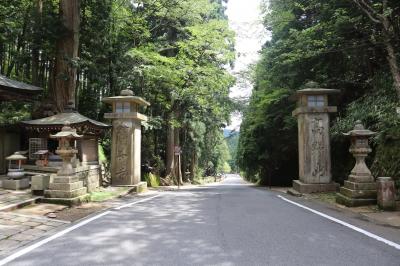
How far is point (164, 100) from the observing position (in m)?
23.6

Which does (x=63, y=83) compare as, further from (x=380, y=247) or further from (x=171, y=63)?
(x=380, y=247)

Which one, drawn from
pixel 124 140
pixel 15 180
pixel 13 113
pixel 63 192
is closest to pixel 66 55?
pixel 13 113

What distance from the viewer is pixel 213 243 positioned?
5.82 m

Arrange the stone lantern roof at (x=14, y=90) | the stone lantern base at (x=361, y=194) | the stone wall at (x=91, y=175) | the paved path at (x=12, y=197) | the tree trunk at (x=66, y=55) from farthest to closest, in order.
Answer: the tree trunk at (x=66, y=55) → the stone lantern roof at (x=14, y=90) → the stone wall at (x=91, y=175) → the stone lantern base at (x=361, y=194) → the paved path at (x=12, y=197)

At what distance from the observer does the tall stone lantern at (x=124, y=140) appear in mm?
16031

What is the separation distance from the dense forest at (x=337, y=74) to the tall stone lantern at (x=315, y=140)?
0.59 metres

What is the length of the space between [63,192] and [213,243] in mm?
6148

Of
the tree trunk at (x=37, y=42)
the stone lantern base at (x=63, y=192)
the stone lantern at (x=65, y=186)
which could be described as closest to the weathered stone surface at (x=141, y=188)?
the stone lantern at (x=65, y=186)

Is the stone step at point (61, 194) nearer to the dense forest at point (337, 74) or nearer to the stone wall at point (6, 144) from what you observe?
the stone wall at point (6, 144)

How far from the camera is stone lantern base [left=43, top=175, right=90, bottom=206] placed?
1041 centimetres

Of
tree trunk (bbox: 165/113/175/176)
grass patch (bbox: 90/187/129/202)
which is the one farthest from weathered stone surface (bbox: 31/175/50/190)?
tree trunk (bbox: 165/113/175/176)

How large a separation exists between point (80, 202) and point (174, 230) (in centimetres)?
494

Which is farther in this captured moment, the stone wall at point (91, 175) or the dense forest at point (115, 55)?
the dense forest at point (115, 55)

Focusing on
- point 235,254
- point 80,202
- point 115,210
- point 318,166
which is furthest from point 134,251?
point 318,166
